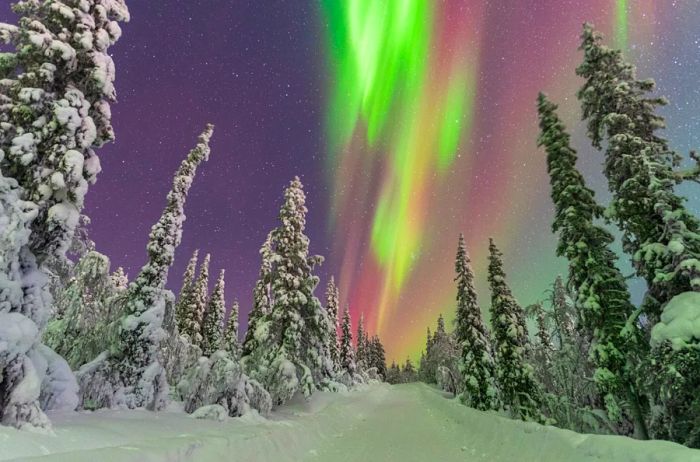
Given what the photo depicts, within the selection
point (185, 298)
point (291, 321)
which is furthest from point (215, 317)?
point (291, 321)

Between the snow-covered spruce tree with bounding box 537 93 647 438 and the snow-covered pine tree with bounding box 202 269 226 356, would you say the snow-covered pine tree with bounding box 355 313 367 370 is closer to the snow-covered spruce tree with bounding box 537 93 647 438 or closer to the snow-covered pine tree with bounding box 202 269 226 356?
the snow-covered pine tree with bounding box 202 269 226 356

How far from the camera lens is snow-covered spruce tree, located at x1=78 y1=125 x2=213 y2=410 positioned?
13297 mm

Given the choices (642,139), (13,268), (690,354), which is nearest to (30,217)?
(13,268)

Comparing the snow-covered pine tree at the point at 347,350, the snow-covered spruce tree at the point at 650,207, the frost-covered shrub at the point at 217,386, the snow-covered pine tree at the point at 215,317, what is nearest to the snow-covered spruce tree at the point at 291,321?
the frost-covered shrub at the point at 217,386

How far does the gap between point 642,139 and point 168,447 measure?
55.3 ft

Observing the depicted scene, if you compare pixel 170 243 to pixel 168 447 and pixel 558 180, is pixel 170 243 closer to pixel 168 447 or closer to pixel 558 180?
pixel 168 447

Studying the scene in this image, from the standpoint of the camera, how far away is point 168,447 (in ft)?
21.5

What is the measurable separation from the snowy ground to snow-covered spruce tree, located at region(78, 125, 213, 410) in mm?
2524

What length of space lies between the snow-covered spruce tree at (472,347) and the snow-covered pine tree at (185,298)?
101ft

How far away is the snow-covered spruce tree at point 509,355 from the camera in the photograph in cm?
2517

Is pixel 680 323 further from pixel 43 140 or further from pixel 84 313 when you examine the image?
pixel 84 313

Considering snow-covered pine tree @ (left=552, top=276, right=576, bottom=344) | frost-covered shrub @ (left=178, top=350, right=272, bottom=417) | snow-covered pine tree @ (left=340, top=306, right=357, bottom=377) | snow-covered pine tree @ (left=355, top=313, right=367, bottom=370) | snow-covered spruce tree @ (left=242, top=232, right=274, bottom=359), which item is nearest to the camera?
frost-covered shrub @ (left=178, top=350, right=272, bottom=417)

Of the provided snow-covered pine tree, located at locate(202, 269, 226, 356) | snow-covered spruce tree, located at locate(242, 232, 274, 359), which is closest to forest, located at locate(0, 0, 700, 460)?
snow-covered spruce tree, located at locate(242, 232, 274, 359)

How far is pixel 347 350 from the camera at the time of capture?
61.6 m
